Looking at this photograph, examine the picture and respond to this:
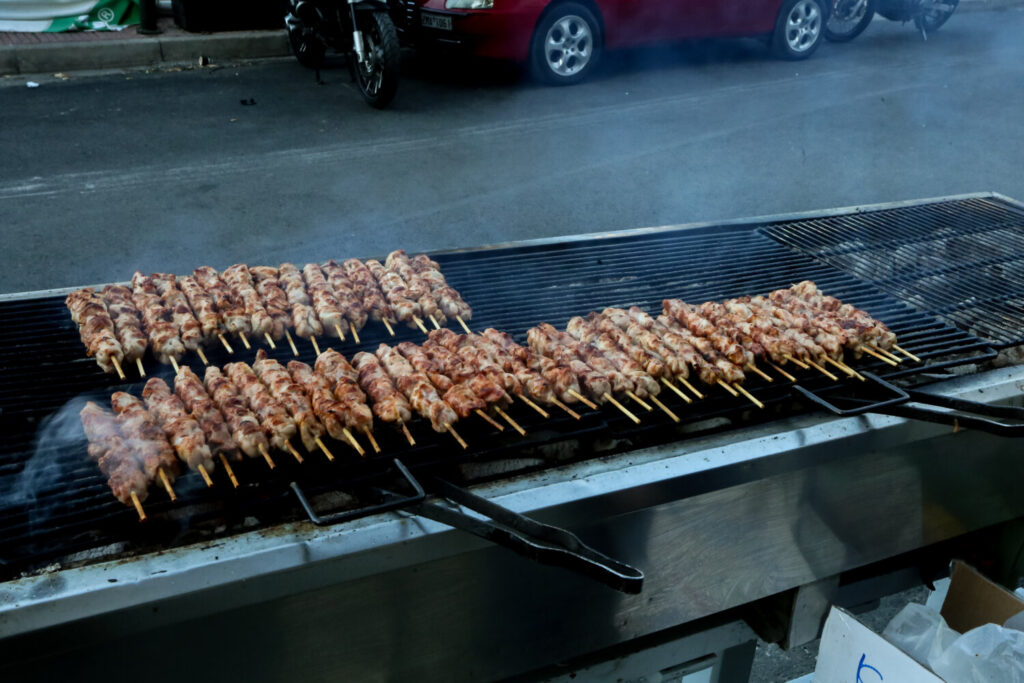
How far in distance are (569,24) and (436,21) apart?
5.77ft

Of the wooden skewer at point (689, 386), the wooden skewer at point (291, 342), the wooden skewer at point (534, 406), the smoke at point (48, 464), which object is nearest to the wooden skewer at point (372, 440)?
the wooden skewer at point (534, 406)

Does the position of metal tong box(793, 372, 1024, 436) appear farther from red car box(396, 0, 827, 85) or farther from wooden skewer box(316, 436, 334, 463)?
red car box(396, 0, 827, 85)

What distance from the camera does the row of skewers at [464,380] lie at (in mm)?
2590

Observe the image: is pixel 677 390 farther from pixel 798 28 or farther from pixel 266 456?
pixel 798 28

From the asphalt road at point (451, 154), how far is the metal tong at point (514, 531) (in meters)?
4.62

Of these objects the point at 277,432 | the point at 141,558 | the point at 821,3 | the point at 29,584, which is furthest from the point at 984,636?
the point at 821,3

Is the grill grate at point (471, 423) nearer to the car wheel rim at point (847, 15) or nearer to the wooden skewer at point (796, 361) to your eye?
the wooden skewer at point (796, 361)

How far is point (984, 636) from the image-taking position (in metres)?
2.96

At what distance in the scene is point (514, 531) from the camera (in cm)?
226

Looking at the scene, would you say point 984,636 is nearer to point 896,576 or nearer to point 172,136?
point 896,576

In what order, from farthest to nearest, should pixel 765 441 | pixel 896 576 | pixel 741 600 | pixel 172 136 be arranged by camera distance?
pixel 172 136, pixel 896 576, pixel 741 600, pixel 765 441

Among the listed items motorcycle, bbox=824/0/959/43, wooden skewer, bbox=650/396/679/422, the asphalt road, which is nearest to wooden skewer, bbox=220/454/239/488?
wooden skewer, bbox=650/396/679/422

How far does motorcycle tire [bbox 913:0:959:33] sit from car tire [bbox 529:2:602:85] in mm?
7782

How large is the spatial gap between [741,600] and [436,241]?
15.2ft
